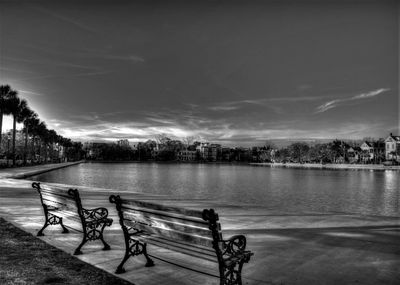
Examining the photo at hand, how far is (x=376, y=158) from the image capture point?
559ft

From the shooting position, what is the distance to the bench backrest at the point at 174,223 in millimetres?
4066

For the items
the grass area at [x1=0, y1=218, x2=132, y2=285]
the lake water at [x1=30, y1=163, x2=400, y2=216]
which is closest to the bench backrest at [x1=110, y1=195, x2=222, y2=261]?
the grass area at [x1=0, y1=218, x2=132, y2=285]

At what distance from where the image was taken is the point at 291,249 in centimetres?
659

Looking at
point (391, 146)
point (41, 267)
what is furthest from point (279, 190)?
point (391, 146)

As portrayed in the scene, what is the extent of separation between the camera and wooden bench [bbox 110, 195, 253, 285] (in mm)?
4086

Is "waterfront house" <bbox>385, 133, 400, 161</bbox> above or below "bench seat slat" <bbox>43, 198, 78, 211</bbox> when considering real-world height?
above

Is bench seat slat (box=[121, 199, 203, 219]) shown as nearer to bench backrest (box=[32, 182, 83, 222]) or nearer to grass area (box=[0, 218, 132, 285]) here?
grass area (box=[0, 218, 132, 285])

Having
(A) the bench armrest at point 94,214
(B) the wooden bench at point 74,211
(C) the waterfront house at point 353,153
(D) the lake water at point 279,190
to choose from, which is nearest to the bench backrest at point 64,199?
(B) the wooden bench at point 74,211

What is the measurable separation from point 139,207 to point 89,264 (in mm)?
1399

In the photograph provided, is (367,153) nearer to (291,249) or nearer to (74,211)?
(291,249)

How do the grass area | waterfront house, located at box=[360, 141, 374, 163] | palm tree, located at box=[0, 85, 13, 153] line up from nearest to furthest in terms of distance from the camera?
1. the grass area
2. palm tree, located at box=[0, 85, 13, 153]
3. waterfront house, located at box=[360, 141, 374, 163]

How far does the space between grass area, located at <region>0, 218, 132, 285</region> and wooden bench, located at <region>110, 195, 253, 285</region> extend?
18.3 inches

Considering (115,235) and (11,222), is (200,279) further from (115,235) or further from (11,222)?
(11,222)

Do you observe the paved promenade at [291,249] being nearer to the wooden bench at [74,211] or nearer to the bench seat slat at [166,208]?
→ the wooden bench at [74,211]
